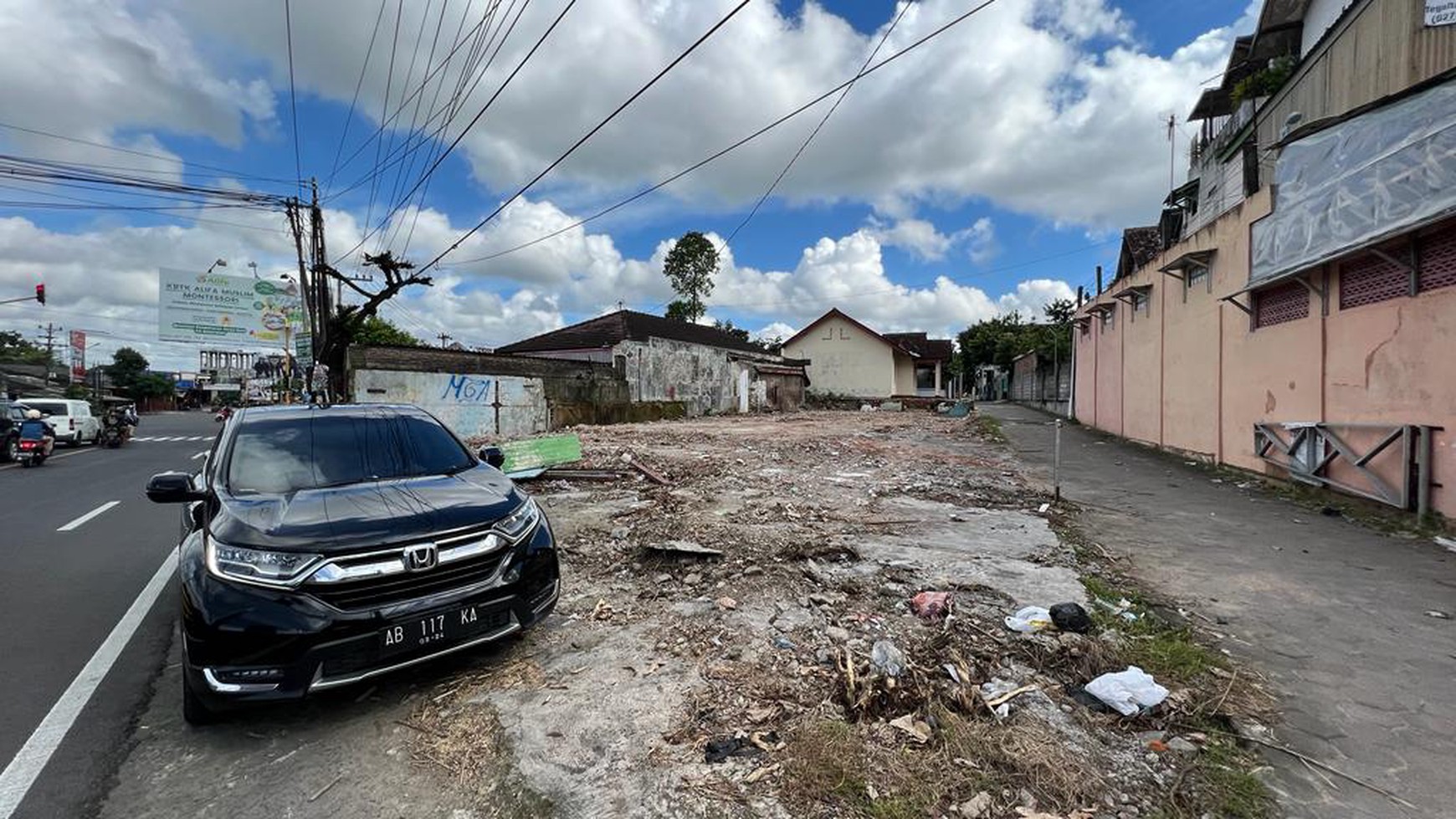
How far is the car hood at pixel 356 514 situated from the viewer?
299cm

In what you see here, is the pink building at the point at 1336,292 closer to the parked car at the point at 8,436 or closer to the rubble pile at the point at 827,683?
the rubble pile at the point at 827,683

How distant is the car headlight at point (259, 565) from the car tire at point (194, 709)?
53cm

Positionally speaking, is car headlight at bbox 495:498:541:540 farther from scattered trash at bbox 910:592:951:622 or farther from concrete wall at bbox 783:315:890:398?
concrete wall at bbox 783:315:890:398

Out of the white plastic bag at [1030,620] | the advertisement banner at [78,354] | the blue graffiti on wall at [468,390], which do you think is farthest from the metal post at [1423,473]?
the advertisement banner at [78,354]

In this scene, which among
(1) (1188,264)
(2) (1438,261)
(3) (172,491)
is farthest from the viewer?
(1) (1188,264)

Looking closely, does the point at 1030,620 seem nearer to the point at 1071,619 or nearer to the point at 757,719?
the point at 1071,619

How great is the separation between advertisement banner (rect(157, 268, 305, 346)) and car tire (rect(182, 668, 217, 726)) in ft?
102

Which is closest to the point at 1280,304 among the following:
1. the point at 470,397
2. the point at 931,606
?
the point at 931,606

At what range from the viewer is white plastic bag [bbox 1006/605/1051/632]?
394 cm

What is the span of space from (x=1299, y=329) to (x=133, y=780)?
1285 centimetres

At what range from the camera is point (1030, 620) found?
4.04 m

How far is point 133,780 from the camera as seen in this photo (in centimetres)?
271

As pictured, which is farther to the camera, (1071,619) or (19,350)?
(19,350)

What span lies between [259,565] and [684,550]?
310cm
